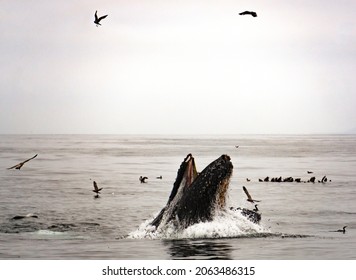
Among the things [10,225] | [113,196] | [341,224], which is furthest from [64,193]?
[341,224]

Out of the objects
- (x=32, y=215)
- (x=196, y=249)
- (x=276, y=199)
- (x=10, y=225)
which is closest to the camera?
(x=196, y=249)

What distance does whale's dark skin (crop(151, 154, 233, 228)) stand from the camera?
1833cm

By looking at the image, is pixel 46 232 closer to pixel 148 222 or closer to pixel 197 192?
pixel 148 222

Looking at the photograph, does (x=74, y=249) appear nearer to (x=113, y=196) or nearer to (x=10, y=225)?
(x=10, y=225)

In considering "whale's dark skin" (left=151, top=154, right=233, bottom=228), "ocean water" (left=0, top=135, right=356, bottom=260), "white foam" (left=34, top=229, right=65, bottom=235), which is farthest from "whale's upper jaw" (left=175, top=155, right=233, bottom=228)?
"white foam" (left=34, top=229, right=65, bottom=235)

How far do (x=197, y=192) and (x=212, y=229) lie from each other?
145 centimetres

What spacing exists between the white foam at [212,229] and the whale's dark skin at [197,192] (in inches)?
7.3

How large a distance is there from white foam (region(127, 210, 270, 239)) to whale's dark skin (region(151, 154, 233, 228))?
0.18m

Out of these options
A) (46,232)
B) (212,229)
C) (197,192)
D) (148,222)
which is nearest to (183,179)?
(197,192)

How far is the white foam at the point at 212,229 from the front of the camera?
755 inches

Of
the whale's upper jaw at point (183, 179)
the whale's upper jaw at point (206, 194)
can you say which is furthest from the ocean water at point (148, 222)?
the whale's upper jaw at point (183, 179)

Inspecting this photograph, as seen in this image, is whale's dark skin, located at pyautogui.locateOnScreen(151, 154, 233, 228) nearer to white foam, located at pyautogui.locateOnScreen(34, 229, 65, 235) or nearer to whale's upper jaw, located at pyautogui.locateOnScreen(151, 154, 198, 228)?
whale's upper jaw, located at pyautogui.locateOnScreen(151, 154, 198, 228)
